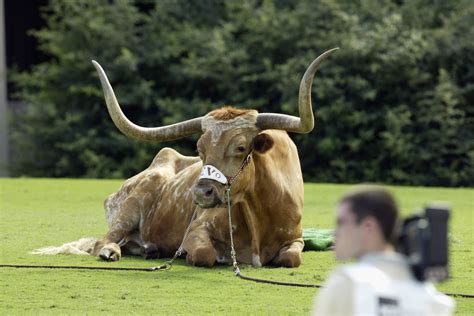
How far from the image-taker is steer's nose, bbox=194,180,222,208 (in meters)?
9.45

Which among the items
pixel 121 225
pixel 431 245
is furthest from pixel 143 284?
pixel 431 245

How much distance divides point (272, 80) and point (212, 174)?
16924 mm

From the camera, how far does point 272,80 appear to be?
26.3m

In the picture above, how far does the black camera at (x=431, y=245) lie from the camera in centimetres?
389

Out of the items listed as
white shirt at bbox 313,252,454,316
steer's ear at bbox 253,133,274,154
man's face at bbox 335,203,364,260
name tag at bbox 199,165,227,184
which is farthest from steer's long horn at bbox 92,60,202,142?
white shirt at bbox 313,252,454,316

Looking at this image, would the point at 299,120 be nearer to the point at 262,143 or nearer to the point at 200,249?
the point at 262,143

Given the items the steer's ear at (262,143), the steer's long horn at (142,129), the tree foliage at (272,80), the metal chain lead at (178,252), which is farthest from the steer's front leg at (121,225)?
the tree foliage at (272,80)

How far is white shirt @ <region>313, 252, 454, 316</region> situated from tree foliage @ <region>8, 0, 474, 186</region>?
68.6 feet

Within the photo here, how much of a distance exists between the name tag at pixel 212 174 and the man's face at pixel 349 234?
540 centimetres

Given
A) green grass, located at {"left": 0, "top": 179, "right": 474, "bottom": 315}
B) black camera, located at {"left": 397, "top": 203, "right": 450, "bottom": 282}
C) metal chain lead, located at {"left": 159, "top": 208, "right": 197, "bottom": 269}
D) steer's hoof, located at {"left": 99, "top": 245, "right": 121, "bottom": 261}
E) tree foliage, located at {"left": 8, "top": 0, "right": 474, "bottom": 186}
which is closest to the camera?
black camera, located at {"left": 397, "top": 203, "right": 450, "bottom": 282}

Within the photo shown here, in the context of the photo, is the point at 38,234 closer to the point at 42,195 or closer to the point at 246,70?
the point at 42,195

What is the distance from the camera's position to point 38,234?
12.6 m

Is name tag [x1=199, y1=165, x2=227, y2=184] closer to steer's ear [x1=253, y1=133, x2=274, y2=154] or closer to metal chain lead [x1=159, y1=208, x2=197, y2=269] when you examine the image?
steer's ear [x1=253, y1=133, x2=274, y2=154]

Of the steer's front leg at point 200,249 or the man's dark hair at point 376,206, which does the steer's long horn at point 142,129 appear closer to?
the steer's front leg at point 200,249
